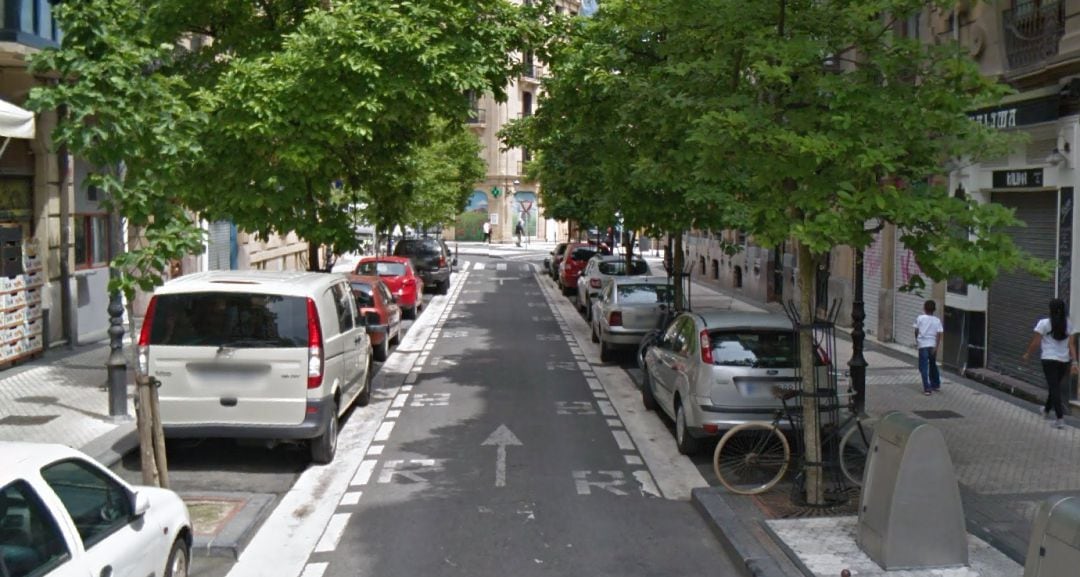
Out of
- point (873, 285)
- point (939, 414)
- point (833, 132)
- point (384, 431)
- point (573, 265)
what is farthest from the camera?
point (573, 265)

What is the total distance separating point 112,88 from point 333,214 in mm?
7102

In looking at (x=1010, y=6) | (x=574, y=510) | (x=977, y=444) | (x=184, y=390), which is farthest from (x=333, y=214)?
(x=1010, y=6)

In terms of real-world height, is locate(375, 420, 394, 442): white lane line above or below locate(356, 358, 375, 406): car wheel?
below

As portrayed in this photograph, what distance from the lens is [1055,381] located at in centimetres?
1352

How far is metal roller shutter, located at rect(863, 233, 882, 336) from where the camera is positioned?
78.7ft

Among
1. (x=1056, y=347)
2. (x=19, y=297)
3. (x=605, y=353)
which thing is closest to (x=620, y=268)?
(x=605, y=353)

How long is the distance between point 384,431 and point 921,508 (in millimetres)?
7620

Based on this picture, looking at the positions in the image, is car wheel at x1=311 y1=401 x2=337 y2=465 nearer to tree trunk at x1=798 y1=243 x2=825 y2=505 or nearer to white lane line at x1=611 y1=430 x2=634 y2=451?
white lane line at x1=611 y1=430 x2=634 y2=451

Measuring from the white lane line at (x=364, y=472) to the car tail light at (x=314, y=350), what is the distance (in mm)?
1062

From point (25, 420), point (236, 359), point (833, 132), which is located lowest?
point (25, 420)

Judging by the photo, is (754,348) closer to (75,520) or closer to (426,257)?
(75,520)

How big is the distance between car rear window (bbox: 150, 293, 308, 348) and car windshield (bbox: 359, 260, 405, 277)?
16.4m

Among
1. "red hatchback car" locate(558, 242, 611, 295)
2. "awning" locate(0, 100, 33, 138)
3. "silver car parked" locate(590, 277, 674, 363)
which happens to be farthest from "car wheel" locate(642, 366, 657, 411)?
"red hatchback car" locate(558, 242, 611, 295)

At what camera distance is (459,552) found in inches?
351
